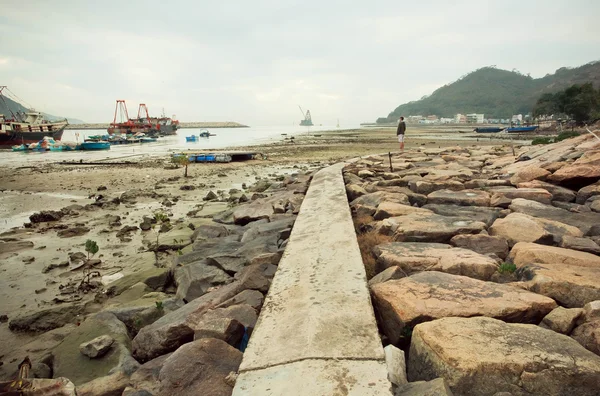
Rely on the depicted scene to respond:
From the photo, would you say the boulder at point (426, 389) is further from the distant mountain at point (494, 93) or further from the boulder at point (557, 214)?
the distant mountain at point (494, 93)

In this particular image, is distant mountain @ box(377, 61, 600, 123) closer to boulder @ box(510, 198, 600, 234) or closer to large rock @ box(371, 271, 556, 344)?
boulder @ box(510, 198, 600, 234)

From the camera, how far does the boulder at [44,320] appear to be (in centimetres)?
306

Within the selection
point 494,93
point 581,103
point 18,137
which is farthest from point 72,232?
point 494,93

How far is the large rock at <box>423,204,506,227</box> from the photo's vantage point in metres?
3.63

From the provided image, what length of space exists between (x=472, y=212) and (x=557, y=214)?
904 millimetres

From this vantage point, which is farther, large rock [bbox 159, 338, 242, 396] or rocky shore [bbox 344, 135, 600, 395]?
large rock [bbox 159, 338, 242, 396]

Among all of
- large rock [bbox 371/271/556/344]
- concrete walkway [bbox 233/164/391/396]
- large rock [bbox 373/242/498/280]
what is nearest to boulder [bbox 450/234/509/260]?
large rock [bbox 373/242/498/280]

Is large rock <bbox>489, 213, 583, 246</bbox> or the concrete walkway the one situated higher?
large rock <bbox>489, 213, 583, 246</bbox>

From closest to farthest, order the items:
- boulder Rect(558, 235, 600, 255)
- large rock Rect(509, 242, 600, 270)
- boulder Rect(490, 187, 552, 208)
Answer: large rock Rect(509, 242, 600, 270), boulder Rect(558, 235, 600, 255), boulder Rect(490, 187, 552, 208)

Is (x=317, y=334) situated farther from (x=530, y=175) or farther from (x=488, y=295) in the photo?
(x=530, y=175)

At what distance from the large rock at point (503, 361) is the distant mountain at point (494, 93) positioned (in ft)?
470

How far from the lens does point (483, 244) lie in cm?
290

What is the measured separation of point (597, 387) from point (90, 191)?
12.4 metres

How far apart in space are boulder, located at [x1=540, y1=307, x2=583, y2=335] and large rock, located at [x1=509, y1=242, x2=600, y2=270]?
702 millimetres
